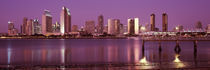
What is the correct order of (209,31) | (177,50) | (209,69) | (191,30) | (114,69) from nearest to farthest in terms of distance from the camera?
(209,69) < (114,69) < (177,50) < (209,31) < (191,30)

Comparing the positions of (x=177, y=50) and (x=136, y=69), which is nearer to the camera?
(x=136, y=69)

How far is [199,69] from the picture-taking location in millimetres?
18531

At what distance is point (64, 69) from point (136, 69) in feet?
18.5

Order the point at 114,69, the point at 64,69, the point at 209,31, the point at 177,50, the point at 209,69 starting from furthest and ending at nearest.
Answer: the point at 209,31, the point at 177,50, the point at 64,69, the point at 114,69, the point at 209,69

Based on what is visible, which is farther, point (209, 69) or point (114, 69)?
point (114, 69)

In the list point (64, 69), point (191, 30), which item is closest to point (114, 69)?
point (64, 69)

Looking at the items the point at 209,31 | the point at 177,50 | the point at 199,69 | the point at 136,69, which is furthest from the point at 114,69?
the point at 209,31

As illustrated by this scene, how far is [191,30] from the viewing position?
161875mm

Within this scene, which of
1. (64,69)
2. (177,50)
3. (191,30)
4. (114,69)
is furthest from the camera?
(191,30)

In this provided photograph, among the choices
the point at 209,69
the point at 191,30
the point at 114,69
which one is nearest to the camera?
the point at 209,69

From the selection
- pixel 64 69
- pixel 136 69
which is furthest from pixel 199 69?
pixel 64 69

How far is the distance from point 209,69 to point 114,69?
6425 mm

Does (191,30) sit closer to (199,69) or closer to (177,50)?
(177,50)

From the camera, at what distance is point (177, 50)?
53.5 m
